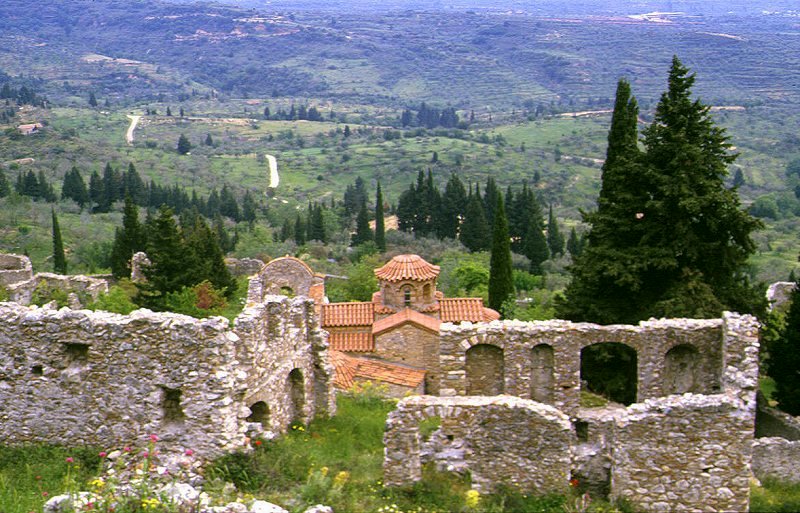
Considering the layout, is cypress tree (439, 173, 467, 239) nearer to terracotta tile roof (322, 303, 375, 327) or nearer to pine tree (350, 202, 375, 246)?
pine tree (350, 202, 375, 246)

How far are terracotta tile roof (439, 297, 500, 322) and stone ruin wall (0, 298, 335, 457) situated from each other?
19.5 meters

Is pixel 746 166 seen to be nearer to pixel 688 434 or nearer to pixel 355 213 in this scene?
pixel 355 213

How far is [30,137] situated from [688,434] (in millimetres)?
137065

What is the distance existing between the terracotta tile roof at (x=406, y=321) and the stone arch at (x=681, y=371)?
A: 13508mm

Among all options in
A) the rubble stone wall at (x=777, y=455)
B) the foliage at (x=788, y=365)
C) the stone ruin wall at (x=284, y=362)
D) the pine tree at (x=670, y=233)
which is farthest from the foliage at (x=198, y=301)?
the rubble stone wall at (x=777, y=455)

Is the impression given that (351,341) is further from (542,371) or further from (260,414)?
(260,414)

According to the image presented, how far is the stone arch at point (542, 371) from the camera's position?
758 inches

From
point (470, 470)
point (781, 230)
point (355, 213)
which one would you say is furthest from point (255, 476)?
point (781, 230)

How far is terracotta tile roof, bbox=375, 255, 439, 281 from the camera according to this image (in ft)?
113

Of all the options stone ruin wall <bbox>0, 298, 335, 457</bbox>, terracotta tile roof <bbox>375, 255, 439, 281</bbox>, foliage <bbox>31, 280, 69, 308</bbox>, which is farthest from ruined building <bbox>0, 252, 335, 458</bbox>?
foliage <bbox>31, 280, 69, 308</bbox>

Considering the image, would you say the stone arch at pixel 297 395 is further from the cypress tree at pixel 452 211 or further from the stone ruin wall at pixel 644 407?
the cypress tree at pixel 452 211

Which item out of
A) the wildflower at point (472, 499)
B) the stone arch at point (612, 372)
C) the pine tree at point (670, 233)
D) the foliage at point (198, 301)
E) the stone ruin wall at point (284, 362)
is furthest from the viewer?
the foliage at point (198, 301)

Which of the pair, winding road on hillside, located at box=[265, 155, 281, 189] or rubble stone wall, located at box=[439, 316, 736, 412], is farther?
winding road on hillside, located at box=[265, 155, 281, 189]

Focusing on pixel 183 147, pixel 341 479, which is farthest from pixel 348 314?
pixel 183 147
